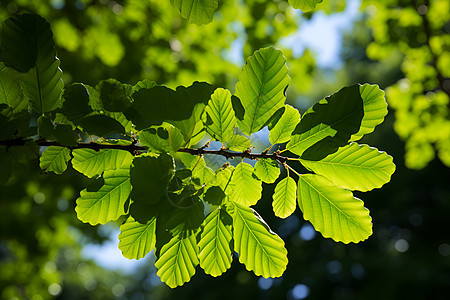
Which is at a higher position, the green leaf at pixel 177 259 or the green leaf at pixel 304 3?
the green leaf at pixel 304 3

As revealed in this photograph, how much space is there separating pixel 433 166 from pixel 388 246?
2.35 metres

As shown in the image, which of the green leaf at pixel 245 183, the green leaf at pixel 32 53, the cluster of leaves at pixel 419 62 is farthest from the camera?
the cluster of leaves at pixel 419 62

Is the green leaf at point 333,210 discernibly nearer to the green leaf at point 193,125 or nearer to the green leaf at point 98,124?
the green leaf at point 193,125

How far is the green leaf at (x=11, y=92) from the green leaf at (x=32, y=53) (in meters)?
0.03

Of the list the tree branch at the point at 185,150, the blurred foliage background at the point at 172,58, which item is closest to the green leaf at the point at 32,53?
the tree branch at the point at 185,150

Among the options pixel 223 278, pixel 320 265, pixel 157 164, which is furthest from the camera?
pixel 223 278

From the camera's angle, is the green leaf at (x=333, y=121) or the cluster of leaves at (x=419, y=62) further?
the cluster of leaves at (x=419, y=62)

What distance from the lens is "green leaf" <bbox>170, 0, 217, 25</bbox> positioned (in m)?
0.66

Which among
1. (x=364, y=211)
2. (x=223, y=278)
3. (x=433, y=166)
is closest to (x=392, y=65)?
(x=433, y=166)

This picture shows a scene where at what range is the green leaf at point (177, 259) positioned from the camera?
2.11 feet

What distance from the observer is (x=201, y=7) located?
0.66m

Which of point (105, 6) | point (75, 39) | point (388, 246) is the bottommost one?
point (388, 246)

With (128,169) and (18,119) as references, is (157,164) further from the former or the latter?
Result: (18,119)

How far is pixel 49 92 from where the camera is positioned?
61 centimetres
